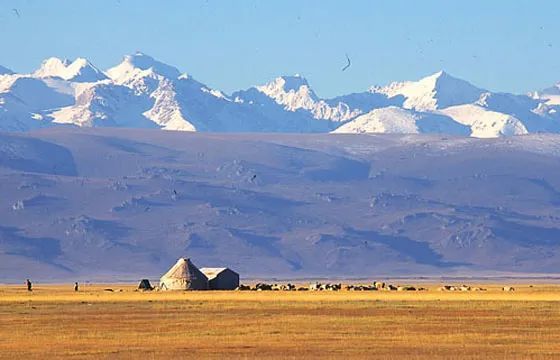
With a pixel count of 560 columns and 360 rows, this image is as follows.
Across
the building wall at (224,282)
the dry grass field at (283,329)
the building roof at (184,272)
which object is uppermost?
the building roof at (184,272)

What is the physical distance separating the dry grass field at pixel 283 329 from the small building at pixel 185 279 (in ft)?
119

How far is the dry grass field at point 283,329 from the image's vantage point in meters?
66.1

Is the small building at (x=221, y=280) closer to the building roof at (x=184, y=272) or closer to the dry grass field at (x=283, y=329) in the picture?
the building roof at (x=184, y=272)

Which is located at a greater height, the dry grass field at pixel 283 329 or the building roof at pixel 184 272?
the building roof at pixel 184 272

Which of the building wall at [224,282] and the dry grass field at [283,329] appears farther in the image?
the building wall at [224,282]

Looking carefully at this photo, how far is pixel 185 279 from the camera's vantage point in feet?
487

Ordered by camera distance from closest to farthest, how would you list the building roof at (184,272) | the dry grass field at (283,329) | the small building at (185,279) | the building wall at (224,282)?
the dry grass field at (283,329)
the small building at (185,279)
the building roof at (184,272)
the building wall at (224,282)

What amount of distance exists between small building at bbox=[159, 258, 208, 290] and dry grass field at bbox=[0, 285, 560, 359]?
3635 cm

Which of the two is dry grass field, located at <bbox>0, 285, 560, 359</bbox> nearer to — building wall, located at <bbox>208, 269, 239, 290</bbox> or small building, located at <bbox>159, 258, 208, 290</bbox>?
small building, located at <bbox>159, 258, 208, 290</bbox>

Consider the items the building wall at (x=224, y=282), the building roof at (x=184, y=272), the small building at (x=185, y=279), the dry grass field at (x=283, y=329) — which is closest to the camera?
the dry grass field at (x=283, y=329)

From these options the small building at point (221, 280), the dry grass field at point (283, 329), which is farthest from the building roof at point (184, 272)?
the dry grass field at point (283, 329)

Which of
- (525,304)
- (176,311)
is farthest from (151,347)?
(525,304)

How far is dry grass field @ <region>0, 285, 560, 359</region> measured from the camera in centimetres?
6606

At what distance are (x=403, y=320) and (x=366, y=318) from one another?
2628 mm
